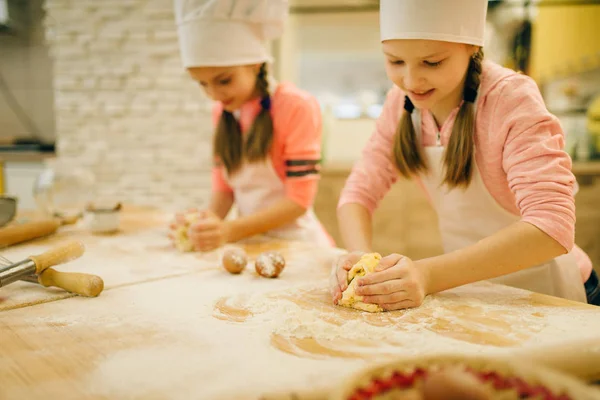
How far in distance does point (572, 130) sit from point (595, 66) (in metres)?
0.58

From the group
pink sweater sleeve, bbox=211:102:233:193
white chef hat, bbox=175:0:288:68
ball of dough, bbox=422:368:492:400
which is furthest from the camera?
pink sweater sleeve, bbox=211:102:233:193

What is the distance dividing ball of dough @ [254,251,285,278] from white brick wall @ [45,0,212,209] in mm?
2103

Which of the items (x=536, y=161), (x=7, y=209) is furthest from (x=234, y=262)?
(x=7, y=209)

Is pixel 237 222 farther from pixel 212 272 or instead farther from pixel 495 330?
pixel 495 330

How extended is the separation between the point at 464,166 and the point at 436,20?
315mm

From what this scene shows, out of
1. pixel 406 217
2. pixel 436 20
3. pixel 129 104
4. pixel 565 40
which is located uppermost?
pixel 565 40

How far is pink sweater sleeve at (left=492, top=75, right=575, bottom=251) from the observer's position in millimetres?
941

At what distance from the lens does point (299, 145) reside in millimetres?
1608

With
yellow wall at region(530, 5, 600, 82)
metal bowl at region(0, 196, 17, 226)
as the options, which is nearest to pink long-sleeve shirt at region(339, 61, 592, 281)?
metal bowl at region(0, 196, 17, 226)

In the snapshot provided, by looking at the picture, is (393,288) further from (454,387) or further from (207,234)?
(207,234)

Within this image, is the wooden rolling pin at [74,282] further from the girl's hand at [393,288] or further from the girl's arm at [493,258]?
the girl's arm at [493,258]

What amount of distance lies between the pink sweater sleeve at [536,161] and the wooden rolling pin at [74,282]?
0.82 metres

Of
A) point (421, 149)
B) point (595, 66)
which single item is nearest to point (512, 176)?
point (421, 149)

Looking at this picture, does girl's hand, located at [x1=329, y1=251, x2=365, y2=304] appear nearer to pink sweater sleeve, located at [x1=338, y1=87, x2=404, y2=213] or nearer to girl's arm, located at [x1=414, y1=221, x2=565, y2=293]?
girl's arm, located at [x1=414, y1=221, x2=565, y2=293]
